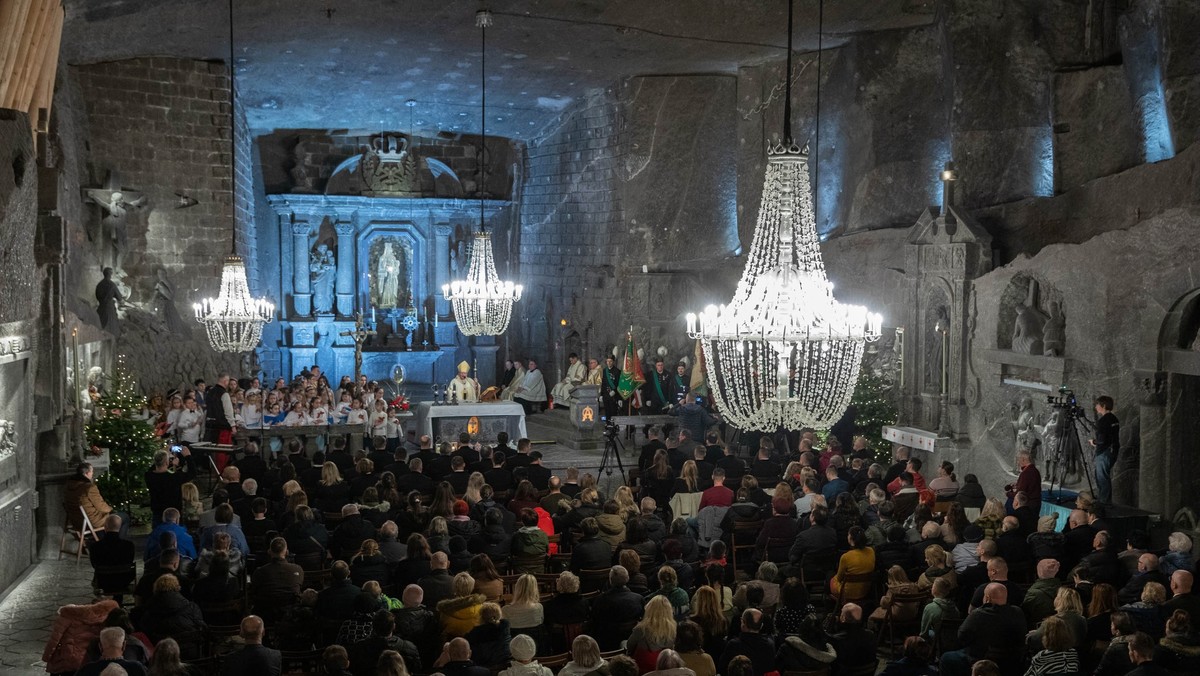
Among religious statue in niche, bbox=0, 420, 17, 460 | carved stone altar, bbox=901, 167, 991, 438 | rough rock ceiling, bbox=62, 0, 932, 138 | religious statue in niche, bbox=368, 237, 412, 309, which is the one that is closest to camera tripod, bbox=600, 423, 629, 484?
carved stone altar, bbox=901, 167, 991, 438

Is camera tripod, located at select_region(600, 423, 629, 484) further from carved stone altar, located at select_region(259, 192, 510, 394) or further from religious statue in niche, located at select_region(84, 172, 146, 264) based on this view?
carved stone altar, located at select_region(259, 192, 510, 394)

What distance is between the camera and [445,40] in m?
18.0

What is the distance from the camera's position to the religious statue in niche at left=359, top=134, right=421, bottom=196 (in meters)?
25.5

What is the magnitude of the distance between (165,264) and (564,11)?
711 centimetres

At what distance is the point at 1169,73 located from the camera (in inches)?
540

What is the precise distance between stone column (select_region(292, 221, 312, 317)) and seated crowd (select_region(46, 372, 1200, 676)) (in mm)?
13093

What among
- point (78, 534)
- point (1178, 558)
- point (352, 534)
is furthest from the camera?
point (78, 534)

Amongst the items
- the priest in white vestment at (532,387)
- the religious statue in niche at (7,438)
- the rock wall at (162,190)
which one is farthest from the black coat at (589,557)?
the priest in white vestment at (532,387)

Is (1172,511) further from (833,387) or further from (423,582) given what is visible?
(423,582)

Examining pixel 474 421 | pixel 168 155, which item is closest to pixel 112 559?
pixel 474 421

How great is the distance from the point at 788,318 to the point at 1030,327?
20.9 ft

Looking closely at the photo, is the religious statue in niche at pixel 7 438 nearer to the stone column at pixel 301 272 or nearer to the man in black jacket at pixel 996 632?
the man in black jacket at pixel 996 632

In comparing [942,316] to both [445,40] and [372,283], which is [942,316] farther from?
[372,283]

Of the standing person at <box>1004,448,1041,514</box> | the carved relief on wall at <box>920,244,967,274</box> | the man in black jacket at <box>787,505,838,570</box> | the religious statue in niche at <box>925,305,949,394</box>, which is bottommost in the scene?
the man in black jacket at <box>787,505,838,570</box>
